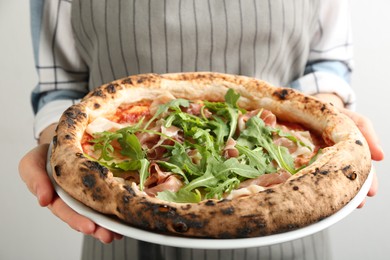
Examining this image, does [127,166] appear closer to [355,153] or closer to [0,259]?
[355,153]

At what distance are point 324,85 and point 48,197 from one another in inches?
36.4

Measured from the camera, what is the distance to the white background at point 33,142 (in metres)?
2.78

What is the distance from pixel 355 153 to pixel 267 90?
36cm

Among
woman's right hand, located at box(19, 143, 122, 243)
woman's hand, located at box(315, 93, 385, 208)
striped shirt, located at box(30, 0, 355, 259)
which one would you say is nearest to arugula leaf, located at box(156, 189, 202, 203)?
woman's right hand, located at box(19, 143, 122, 243)

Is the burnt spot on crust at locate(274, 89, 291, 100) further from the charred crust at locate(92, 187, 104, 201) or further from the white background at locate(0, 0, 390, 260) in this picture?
the white background at locate(0, 0, 390, 260)

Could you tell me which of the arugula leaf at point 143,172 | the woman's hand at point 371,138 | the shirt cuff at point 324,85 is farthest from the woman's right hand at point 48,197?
the shirt cuff at point 324,85

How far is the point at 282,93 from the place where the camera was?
142 centimetres

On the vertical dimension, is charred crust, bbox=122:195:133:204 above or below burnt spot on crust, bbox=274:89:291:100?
below

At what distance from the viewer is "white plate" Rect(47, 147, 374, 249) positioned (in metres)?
0.91

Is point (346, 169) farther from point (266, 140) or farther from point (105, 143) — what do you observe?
point (105, 143)

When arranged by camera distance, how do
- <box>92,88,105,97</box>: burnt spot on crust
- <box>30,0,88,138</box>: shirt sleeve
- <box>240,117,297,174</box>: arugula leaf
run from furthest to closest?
<box>30,0,88,138</box>: shirt sleeve
<box>92,88,105,97</box>: burnt spot on crust
<box>240,117,297,174</box>: arugula leaf

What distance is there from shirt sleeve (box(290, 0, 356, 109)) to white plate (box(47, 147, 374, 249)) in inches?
27.7

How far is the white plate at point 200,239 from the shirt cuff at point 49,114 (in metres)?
0.56

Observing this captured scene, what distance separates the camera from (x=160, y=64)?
5.29 feet
